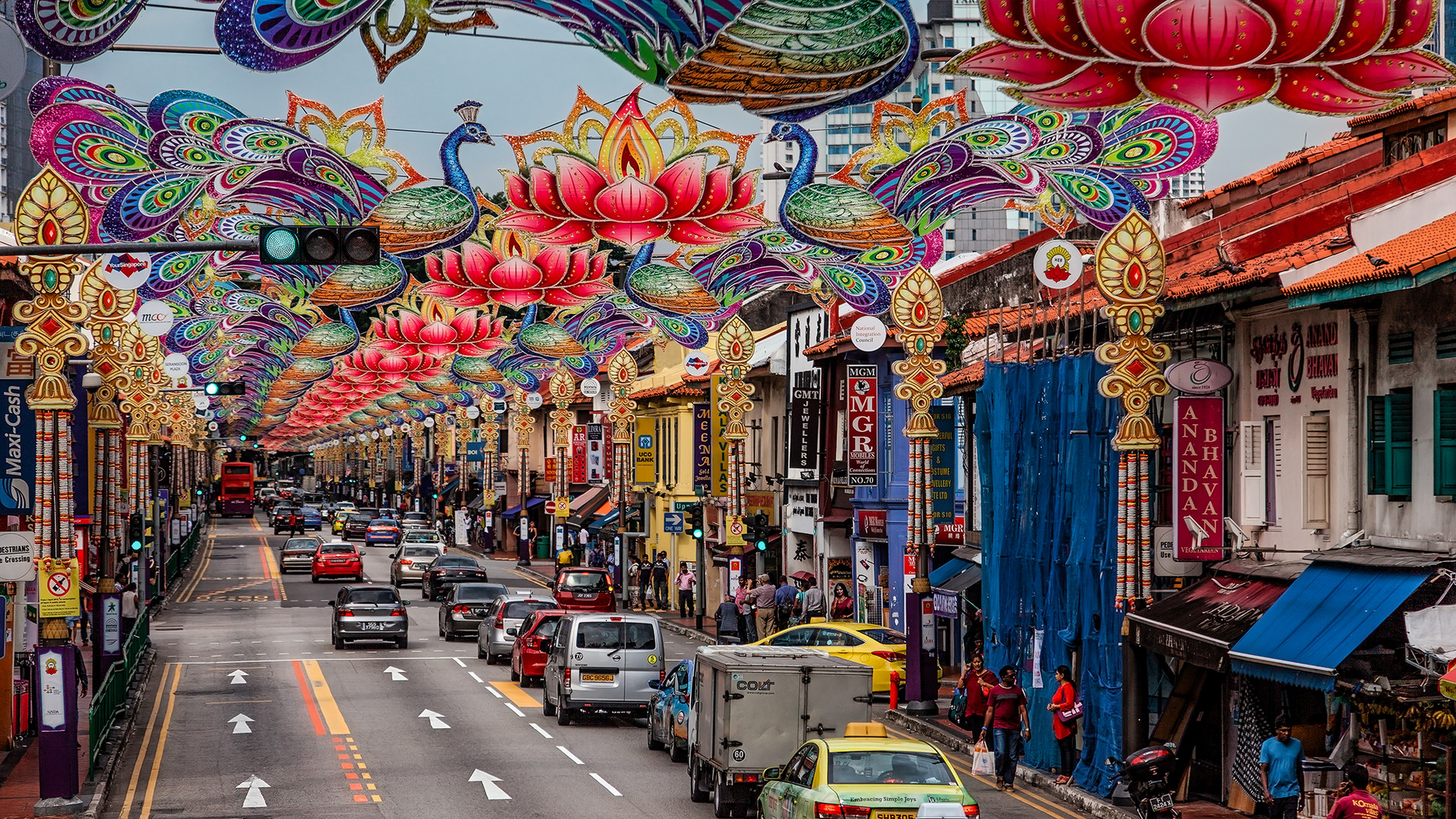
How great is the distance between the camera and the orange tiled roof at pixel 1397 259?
17544 mm

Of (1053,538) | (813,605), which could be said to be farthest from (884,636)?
(1053,538)

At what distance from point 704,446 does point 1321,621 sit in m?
36.2

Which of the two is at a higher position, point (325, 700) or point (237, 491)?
point (237, 491)

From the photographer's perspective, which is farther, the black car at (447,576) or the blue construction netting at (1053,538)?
the black car at (447,576)

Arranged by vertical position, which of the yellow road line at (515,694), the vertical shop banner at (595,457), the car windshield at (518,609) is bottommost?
the yellow road line at (515,694)

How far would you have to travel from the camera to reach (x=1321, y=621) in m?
18.9

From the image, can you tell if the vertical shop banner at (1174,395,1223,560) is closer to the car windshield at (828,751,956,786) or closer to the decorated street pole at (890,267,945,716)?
the car windshield at (828,751,956,786)

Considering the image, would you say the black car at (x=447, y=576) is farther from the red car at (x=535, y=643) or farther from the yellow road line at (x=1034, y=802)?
the yellow road line at (x=1034, y=802)

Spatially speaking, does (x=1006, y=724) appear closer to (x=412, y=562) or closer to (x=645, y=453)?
(x=645, y=453)

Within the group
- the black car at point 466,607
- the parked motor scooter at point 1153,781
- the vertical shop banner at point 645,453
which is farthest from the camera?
the vertical shop banner at point 645,453

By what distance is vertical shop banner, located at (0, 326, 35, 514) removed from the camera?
24.3 metres

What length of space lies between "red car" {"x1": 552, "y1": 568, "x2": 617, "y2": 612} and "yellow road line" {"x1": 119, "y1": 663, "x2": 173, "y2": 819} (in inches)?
501

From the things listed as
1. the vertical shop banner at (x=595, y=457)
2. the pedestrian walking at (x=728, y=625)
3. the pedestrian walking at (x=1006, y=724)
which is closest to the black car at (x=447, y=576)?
the vertical shop banner at (x=595, y=457)

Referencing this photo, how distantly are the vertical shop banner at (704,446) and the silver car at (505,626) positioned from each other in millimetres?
13177
